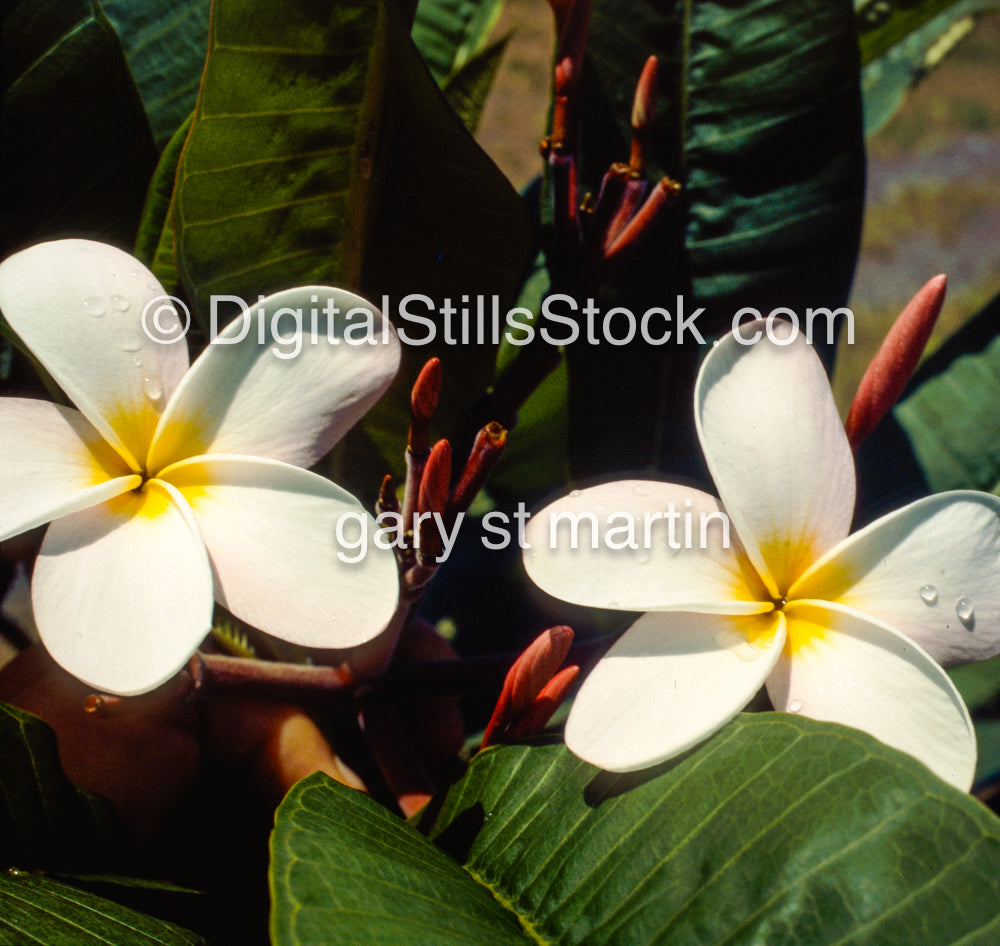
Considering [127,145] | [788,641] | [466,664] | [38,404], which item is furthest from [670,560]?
[127,145]

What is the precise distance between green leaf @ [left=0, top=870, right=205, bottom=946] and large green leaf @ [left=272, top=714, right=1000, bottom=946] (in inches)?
3.2

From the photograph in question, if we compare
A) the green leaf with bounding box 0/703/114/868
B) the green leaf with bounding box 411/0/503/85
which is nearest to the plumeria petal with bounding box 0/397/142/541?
the green leaf with bounding box 0/703/114/868

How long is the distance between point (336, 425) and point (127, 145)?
0.27m

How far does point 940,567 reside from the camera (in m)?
0.42

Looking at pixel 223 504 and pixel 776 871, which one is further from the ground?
pixel 223 504

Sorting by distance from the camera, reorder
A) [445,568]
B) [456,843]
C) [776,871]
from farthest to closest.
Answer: [445,568]
[456,843]
[776,871]

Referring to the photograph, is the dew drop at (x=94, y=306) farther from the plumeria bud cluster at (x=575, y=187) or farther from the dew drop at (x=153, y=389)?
the plumeria bud cluster at (x=575, y=187)

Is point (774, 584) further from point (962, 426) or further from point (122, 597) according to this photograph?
point (962, 426)

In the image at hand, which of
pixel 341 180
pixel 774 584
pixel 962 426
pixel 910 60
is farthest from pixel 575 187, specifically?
pixel 910 60

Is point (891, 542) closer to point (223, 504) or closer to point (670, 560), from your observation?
point (670, 560)

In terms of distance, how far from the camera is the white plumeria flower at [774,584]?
0.39 meters

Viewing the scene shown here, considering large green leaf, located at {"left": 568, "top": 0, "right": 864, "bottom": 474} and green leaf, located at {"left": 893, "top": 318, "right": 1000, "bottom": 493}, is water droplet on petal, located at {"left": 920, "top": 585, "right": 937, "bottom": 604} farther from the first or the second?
green leaf, located at {"left": 893, "top": 318, "right": 1000, "bottom": 493}

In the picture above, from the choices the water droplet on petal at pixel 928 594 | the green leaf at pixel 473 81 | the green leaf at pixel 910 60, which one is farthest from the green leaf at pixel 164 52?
the green leaf at pixel 910 60

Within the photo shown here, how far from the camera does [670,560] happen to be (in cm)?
41
